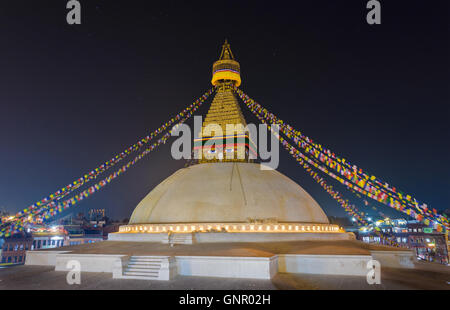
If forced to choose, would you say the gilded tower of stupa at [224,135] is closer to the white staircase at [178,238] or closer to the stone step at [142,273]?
the white staircase at [178,238]

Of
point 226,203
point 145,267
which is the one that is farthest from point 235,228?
Result: point 145,267

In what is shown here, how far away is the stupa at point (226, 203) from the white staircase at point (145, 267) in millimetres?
2666

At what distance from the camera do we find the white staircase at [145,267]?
8734 mm

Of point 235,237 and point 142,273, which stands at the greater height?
point 235,237

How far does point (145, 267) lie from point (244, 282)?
10.4ft

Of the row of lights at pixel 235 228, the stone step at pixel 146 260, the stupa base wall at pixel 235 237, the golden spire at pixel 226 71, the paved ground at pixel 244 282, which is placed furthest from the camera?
the golden spire at pixel 226 71

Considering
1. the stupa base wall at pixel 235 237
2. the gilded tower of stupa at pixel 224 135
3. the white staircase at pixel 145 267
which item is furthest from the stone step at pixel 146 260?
the gilded tower of stupa at pixel 224 135

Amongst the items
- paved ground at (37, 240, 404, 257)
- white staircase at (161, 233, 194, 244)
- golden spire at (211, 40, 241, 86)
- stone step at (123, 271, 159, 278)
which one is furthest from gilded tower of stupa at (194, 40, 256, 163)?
stone step at (123, 271, 159, 278)

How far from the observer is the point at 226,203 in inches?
535

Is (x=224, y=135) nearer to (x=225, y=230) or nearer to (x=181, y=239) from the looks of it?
(x=225, y=230)

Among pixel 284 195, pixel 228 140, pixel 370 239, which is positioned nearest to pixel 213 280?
pixel 284 195

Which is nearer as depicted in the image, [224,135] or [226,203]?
[226,203]

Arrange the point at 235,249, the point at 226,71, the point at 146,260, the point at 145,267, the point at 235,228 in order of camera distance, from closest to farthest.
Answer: the point at 145,267, the point at 146,260, the point at 235,249, the point at 235,228, the point at 226,71

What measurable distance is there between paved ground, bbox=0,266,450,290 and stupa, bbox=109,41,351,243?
360 cm
